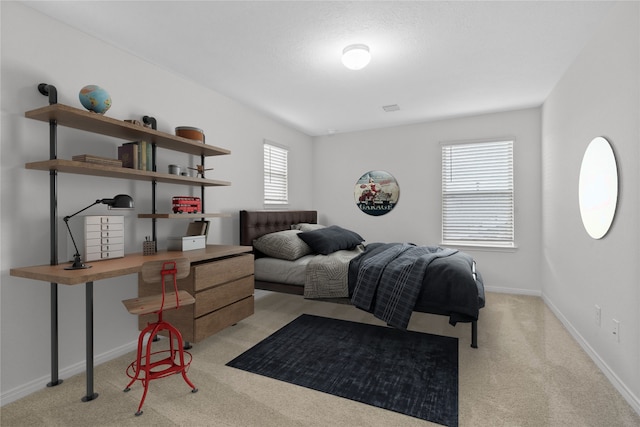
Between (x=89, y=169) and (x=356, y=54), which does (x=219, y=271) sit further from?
(x=356, y=54)

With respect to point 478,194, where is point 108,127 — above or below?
above

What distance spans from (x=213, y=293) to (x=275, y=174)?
2477mm

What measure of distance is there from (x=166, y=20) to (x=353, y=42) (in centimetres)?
141

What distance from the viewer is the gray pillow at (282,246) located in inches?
139

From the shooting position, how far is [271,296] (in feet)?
14.1

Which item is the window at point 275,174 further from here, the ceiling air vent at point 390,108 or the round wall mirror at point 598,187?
the round wall mirror at point 598,187

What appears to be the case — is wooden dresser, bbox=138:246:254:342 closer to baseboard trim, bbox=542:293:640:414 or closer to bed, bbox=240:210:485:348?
bed, bbox=240:210:485:348

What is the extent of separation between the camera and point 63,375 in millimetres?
2213

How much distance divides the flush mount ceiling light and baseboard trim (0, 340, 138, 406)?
3037mm

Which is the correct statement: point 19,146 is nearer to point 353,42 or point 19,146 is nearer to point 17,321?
point 17,321

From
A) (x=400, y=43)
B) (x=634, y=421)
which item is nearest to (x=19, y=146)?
(x=400, y=43)

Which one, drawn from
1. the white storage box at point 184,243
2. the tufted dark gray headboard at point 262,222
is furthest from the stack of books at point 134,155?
the tufted dark gray headboard at point 262,222

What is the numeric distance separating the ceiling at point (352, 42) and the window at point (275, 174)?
896 mm

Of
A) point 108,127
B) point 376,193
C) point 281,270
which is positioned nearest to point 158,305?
point 108,127
